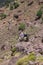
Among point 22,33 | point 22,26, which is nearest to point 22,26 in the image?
point 22,26

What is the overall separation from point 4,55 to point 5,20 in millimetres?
13103

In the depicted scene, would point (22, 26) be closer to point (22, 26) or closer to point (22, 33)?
point (22, 26)

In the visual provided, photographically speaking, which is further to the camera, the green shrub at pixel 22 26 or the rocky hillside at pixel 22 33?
the green shrub at pixel 22 26

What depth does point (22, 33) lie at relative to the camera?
33.0m

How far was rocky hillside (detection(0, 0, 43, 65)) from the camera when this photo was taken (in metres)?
25.3

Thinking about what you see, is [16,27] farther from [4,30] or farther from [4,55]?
[4,55]

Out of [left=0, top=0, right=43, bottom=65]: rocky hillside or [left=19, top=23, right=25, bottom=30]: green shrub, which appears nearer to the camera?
[left=0, top=0, right=43, bottom=65]: rocky hillside

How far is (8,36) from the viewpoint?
118ft

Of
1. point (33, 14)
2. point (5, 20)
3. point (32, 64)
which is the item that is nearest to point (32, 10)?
point (33, 14)

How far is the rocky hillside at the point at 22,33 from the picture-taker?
25.3 metres

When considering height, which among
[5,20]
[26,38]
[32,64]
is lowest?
[5,20]

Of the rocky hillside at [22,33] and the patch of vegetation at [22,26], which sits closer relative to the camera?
the rocky hillside at [22,33]

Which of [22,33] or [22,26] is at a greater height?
[22,33]

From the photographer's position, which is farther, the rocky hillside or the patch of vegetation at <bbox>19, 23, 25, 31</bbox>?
the patch of vegetation at <bbox>19, 23, 25, 31</bbox>
